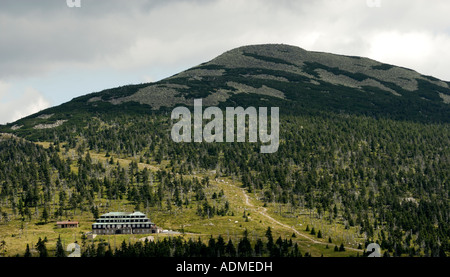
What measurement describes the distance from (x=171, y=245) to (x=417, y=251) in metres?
92.5

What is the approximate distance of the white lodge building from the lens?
172 m

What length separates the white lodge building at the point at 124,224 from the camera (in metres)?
172

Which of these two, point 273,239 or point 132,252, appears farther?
point 273,239

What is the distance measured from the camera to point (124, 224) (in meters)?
176

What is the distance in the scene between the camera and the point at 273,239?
554ft

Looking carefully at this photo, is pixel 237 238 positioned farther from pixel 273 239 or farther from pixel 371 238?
pixel 371 238
